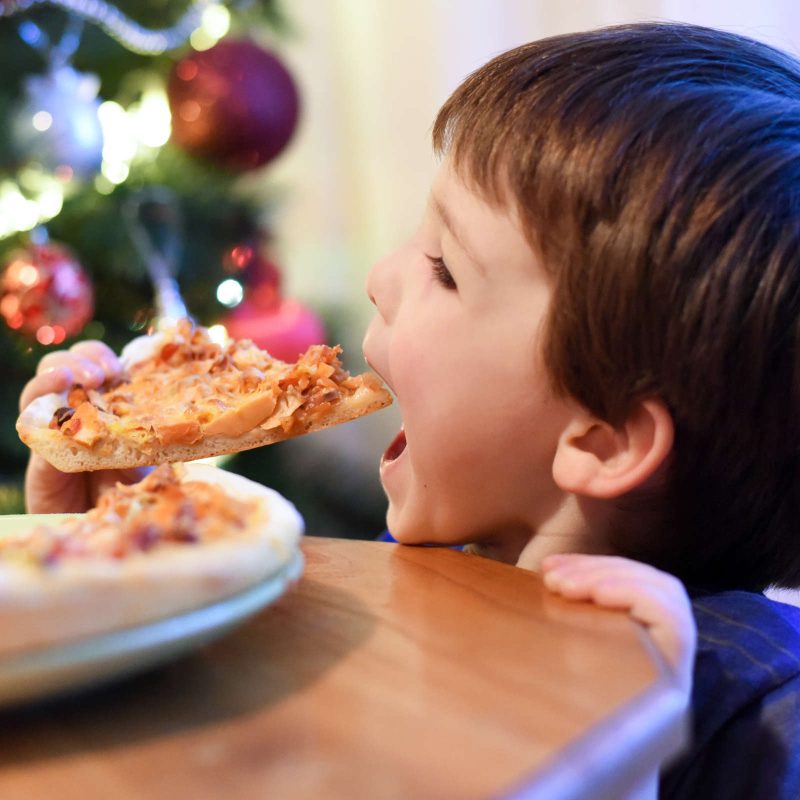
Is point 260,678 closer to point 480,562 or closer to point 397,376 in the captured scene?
point 480,562

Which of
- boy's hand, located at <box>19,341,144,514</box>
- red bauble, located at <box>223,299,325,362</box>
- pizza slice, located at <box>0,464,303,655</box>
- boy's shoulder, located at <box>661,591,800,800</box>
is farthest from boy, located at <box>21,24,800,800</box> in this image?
red bauble, located at <box>223,299,325,362</box>

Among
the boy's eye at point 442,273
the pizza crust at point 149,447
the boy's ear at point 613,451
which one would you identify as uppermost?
the boy's eye at point 442,273

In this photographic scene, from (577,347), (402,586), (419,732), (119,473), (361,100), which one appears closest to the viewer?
(419,732)

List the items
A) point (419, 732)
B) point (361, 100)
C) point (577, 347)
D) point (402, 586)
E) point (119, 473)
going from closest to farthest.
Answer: point (419, 732)
point (402, 586)
point (577, 347)
point (119, 473)
point (361, 100)

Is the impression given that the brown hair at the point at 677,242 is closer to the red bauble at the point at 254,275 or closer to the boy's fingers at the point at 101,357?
the boy's fingers at the point at 101,357

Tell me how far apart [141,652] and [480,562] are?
288 millimetres

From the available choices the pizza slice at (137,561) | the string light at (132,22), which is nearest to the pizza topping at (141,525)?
the pizza slice at (137,561)

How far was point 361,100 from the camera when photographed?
8.00 ft

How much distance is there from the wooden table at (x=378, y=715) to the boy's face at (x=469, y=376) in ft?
0.77

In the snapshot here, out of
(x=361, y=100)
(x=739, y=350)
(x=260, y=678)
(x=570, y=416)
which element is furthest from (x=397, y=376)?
(x=361, y=100)

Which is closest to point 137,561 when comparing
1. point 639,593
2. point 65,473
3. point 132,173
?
point 639,593

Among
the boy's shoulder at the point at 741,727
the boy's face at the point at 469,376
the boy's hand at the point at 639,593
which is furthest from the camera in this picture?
the boy's face at the point at 469,376

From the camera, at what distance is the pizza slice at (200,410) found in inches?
32.6

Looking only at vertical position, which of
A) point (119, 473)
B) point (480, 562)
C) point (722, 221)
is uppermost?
point (722, 221)
